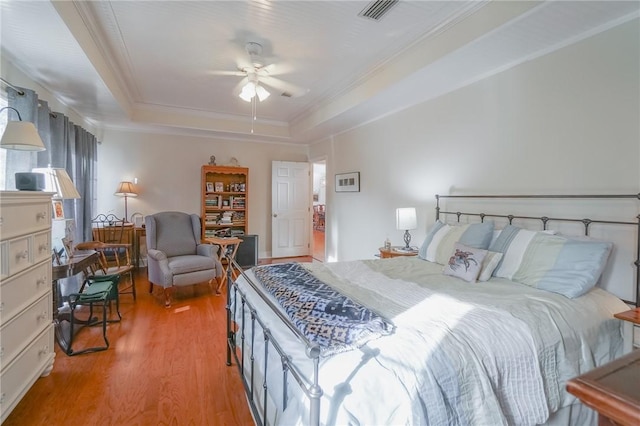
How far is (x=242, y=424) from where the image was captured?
1.77 m

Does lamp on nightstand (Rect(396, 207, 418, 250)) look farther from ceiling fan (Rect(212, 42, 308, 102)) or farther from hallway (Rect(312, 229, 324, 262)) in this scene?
hallway (Rect(312, 229, 324, 262))

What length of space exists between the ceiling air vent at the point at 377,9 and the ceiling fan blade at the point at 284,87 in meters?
1.52

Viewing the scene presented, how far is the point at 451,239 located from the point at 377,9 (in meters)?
1.88

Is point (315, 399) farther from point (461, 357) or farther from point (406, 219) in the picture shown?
point (406, 219)

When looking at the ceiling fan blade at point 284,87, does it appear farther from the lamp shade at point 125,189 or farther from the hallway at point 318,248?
the hallway at point 318,248

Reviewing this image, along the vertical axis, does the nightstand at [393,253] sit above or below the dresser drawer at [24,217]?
below

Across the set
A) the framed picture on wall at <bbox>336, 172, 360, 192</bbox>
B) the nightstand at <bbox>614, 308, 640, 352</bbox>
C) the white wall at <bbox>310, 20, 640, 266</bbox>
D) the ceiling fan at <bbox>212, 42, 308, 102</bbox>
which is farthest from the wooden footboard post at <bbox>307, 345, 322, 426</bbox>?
the framed picture on wall at <bbox>336, 172, 360, 192</bbox>

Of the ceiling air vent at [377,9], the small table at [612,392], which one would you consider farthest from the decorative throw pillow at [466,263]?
the ceiling air vent at [377,9]

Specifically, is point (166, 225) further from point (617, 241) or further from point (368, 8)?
point (617, 241)

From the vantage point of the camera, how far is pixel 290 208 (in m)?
6.37

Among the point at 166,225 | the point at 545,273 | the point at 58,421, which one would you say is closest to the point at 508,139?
the point at 545,273

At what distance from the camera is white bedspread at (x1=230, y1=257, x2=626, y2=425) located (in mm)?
980

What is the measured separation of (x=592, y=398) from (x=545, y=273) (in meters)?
1.45

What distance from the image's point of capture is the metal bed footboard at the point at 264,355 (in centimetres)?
91
